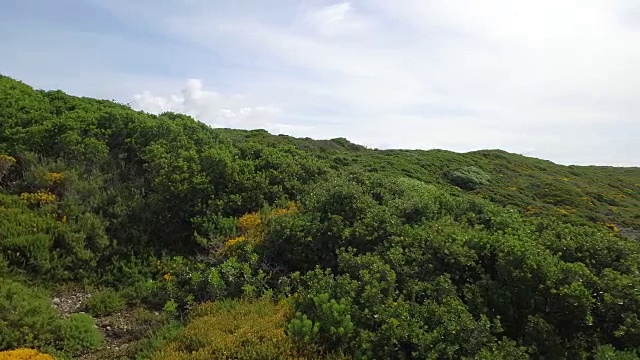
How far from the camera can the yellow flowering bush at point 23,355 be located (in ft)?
16.2

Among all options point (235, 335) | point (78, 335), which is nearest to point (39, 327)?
point (78, 335)

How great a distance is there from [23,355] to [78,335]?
31.1 inches

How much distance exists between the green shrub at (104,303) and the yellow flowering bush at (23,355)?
Answer: 55.1 inches

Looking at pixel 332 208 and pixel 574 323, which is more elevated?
pixel 332 208

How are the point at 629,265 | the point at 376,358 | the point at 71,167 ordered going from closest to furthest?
the point at 376,358, the point at 629,265, the point at 71,167

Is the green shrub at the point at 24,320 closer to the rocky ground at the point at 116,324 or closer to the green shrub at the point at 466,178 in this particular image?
the rocky ground at the point at 116,324

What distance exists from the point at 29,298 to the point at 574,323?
6.47m

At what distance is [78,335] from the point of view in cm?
583

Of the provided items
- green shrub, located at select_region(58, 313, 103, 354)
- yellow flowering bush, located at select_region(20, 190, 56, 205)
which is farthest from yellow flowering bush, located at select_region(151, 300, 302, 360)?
yellow flowering bush, located at select_region(20, 190, 56, 205)

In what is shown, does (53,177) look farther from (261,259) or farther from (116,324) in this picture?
(261,259)

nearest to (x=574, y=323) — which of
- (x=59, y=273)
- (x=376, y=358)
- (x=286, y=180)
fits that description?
(x=376, y=358)

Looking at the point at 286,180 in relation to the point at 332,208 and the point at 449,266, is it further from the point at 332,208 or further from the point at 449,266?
the point at 449,266

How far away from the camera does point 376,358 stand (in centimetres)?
489

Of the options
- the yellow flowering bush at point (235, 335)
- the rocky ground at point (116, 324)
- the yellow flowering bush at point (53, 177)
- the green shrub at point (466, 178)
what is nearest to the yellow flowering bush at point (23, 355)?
the rocky ground at point (116, 324)
